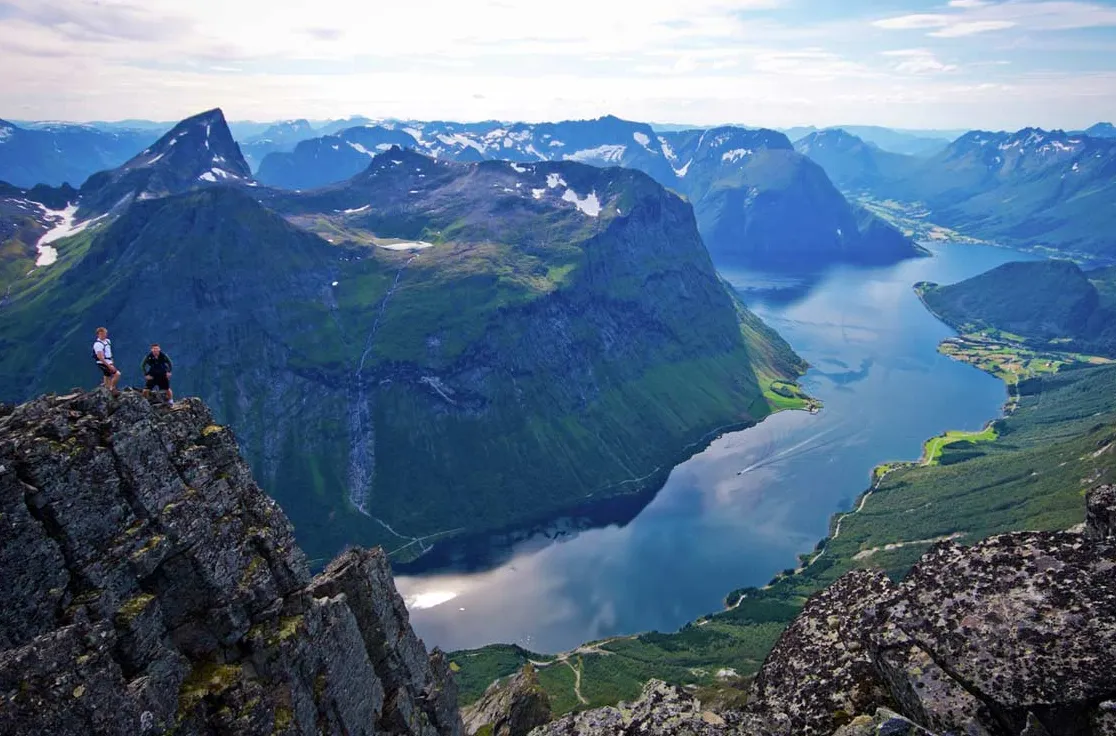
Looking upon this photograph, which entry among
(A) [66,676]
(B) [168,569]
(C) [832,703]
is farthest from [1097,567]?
(B) [168,569]

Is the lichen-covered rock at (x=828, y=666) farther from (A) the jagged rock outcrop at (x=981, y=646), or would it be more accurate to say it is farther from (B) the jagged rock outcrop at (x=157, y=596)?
(B) the jagged rock outcrop at (x=157, y=596)

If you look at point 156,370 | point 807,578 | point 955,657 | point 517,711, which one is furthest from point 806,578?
point 955,657

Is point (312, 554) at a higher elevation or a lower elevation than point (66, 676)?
lower

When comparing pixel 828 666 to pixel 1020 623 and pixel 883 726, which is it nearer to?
pixel 883 726

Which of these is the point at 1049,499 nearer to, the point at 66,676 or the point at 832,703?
the point at 832,703

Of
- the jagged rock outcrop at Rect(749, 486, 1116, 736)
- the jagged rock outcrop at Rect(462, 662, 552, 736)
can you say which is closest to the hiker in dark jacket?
the jagged rock outcrop at Rect(462, 662, 552, 736)

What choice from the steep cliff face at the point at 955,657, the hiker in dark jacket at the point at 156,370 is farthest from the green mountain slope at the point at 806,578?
the hiker in dark jacket at the point at 156,370
